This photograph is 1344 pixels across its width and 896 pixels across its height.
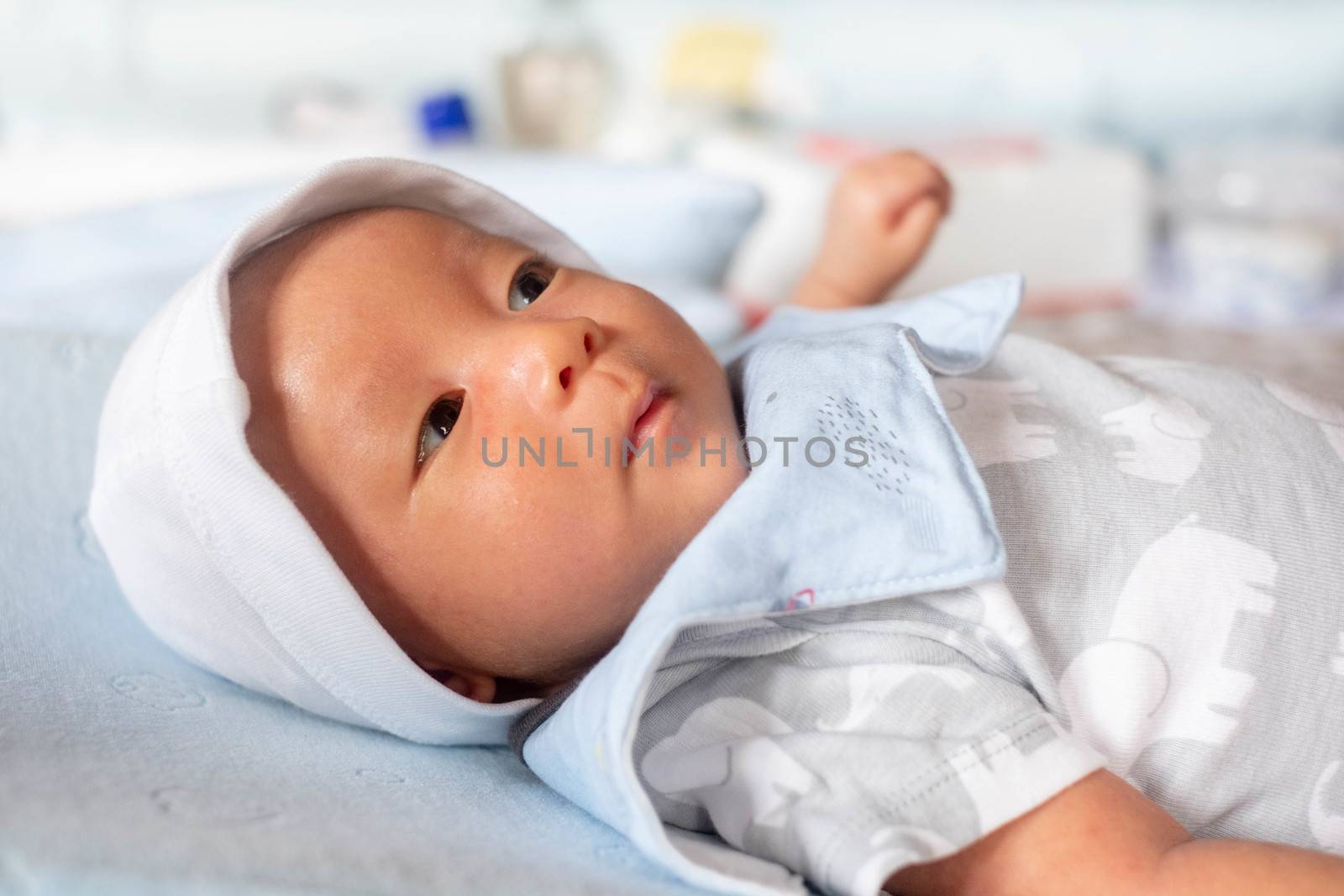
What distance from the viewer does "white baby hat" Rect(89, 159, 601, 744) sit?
68 centimetres

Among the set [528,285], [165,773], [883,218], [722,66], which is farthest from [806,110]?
[165,773]

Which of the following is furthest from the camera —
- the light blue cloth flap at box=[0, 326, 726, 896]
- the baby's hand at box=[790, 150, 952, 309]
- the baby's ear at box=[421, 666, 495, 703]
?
the baby's hand at box=[790, 150, 952, 309]

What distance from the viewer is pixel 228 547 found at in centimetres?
70

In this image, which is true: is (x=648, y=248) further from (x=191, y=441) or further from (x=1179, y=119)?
(x=1179, y=119)

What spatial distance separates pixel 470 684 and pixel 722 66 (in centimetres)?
154

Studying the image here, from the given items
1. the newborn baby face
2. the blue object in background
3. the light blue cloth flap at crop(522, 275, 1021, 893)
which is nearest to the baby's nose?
the newborn baby face

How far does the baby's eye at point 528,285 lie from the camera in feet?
2.64

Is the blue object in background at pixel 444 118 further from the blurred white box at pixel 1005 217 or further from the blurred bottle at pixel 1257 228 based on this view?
the blurred bottle at pixel 1257 228

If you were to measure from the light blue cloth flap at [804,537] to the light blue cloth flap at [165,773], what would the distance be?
3cm

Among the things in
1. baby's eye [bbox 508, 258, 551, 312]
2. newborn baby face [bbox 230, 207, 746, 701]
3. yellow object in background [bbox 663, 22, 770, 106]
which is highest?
yellow object in background [bbox 663, 22, 770, 106]

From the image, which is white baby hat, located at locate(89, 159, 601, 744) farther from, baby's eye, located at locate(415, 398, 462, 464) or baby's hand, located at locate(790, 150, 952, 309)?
baby's hand, located at locate(790, 150, 952, 309)

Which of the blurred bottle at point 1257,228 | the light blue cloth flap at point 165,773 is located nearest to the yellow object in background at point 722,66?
the blurred bottle at point 1257,228

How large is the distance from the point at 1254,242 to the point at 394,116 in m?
1.26

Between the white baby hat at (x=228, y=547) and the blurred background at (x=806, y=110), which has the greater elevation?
the blurred background at (x=806, y=110)
